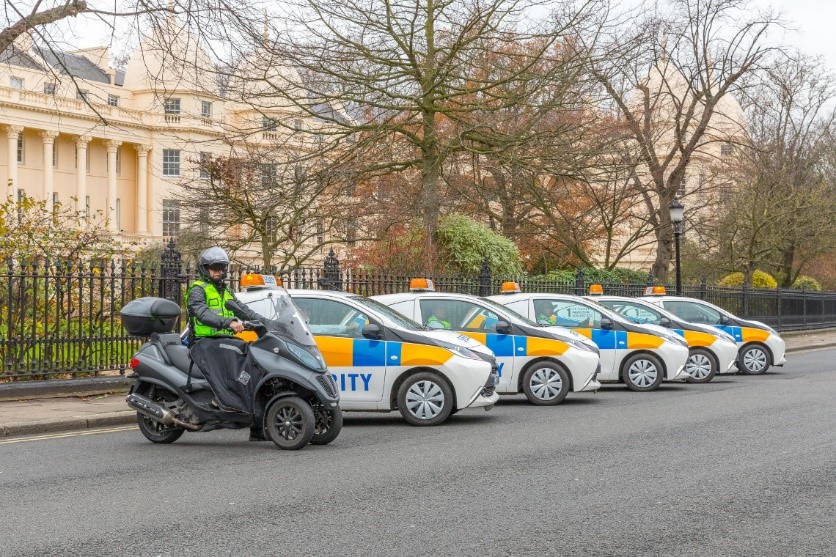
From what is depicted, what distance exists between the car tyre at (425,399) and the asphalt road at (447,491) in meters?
0.23

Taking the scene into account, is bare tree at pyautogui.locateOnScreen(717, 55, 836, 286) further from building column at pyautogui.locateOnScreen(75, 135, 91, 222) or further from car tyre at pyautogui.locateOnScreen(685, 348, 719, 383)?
building column at pyautogui.locateOnScreen(75, 135, 91, 222)

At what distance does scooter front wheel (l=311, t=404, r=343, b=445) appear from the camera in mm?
10508

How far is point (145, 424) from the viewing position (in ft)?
36.6

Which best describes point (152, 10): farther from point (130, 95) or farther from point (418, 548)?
point (130, 95)

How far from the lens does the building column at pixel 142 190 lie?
240ft

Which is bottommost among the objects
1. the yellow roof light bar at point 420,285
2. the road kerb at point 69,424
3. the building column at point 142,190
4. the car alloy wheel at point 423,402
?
the road kerb at point 69,424

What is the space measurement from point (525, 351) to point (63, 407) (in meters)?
6.18

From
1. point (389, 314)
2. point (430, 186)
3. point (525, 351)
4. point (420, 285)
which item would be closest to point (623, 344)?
point (525, 351)

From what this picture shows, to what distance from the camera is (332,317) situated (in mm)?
13094

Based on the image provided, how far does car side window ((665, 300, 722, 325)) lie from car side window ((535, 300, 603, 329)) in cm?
407

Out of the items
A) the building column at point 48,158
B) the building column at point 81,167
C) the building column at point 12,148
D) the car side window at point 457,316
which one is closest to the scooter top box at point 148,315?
the car side window at point 457,316

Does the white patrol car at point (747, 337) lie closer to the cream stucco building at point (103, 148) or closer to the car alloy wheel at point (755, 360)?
the car alloy wheel at point (755, 360)

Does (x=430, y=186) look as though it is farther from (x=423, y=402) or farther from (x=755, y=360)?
(x=423, y=402)

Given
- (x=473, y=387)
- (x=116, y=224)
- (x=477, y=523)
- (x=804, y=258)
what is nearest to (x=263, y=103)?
(x=473, y=387)
